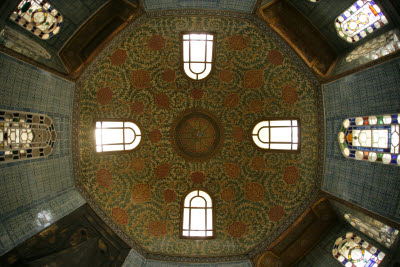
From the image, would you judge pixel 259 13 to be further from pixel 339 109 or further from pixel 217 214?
pixel 217 214

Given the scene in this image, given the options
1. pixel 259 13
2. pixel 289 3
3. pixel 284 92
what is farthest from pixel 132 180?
pixel 289 3

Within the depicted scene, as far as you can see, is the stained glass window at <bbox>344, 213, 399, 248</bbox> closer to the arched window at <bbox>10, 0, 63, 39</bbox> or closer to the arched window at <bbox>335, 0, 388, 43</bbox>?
the arched window at <bbox>335, 0, 388, 43</bbox>

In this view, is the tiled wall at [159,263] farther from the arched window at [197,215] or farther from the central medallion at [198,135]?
the central medallion at [198,135]

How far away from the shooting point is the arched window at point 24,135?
5.70 metres

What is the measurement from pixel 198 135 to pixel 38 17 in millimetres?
5441

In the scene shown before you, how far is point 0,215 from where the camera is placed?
569 cm

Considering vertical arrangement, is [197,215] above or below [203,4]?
below

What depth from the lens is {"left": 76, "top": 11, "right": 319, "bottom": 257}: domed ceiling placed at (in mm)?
8148

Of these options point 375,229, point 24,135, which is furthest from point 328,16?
point 24,135

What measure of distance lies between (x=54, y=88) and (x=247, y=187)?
644 centimetres

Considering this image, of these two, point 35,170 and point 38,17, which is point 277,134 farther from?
point 38,17

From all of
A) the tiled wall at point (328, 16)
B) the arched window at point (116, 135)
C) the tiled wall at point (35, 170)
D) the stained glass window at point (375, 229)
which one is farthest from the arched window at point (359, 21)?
the tiled wall at point (35, 170)

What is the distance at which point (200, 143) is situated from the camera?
9172mm

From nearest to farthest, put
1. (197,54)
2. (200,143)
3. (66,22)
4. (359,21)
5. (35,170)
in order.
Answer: (35,170), (359,21), (66,22), (197,54), (200,143)
